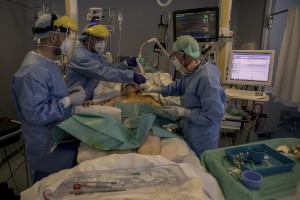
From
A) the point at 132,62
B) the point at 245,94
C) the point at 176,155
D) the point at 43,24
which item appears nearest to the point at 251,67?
the point at 245,94

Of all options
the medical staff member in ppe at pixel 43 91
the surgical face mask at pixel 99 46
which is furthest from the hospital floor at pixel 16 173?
the surgical face mask at pixel 99 46

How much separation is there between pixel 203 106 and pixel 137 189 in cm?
85

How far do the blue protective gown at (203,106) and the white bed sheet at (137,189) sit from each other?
23.5 inches

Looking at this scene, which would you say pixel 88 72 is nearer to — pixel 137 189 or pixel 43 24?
pixel 43 24

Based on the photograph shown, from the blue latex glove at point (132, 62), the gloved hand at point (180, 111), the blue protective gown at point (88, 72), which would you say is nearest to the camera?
the gloved hand at point (180, 111)

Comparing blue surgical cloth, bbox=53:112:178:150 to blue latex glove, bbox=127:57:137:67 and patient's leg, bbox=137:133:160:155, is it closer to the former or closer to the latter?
patient's leg, bbox=137:133:160:155

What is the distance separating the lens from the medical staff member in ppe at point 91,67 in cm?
201

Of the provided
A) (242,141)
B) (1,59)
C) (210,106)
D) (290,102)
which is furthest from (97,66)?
(290,102)

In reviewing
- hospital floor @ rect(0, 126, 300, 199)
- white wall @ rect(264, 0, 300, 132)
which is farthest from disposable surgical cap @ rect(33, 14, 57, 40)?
white wall @ rect(264, 0, 300, 132)

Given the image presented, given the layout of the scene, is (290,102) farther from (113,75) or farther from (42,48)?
(42,48)

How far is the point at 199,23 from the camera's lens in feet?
6.87

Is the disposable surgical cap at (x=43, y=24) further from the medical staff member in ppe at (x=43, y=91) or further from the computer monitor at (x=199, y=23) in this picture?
the computer monitor at (x=199, y=23)

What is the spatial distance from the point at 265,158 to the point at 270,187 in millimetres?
226

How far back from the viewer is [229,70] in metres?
2.55
